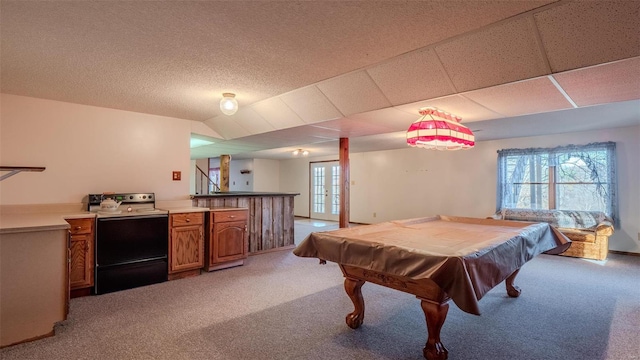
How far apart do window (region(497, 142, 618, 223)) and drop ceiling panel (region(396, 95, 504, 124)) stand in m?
2.98

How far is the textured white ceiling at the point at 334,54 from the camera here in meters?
1.76

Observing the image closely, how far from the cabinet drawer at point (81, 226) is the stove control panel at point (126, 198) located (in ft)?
1.63

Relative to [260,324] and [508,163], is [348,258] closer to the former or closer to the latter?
[260,324]

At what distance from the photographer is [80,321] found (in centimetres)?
260

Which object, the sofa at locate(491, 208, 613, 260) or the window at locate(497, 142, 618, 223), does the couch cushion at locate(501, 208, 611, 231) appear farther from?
the window at locate(497, 142, 618, 223)

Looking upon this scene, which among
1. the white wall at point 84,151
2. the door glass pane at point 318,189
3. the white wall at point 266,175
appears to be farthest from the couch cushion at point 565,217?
the white wall at point 266,175

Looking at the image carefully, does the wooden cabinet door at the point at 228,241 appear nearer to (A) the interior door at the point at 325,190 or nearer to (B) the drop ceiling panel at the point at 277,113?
(B) the drop ceiling panel at the point at 277,113

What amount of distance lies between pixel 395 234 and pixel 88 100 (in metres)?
3.61

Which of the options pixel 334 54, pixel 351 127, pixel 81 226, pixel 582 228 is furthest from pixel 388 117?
pixel 582 228

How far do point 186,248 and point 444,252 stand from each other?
10.2 ft

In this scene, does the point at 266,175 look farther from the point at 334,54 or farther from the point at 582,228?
the point at 334,54

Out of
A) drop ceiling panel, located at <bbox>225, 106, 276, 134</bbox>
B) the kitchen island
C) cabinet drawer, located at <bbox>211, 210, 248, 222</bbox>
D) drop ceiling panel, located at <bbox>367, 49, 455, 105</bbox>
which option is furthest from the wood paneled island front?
drop ceiling panel, located at <bbox>367, 49, 455, 105</bbox>

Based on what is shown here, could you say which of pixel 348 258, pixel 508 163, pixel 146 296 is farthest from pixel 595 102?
pixel 146 296

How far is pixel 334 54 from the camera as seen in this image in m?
2.37
